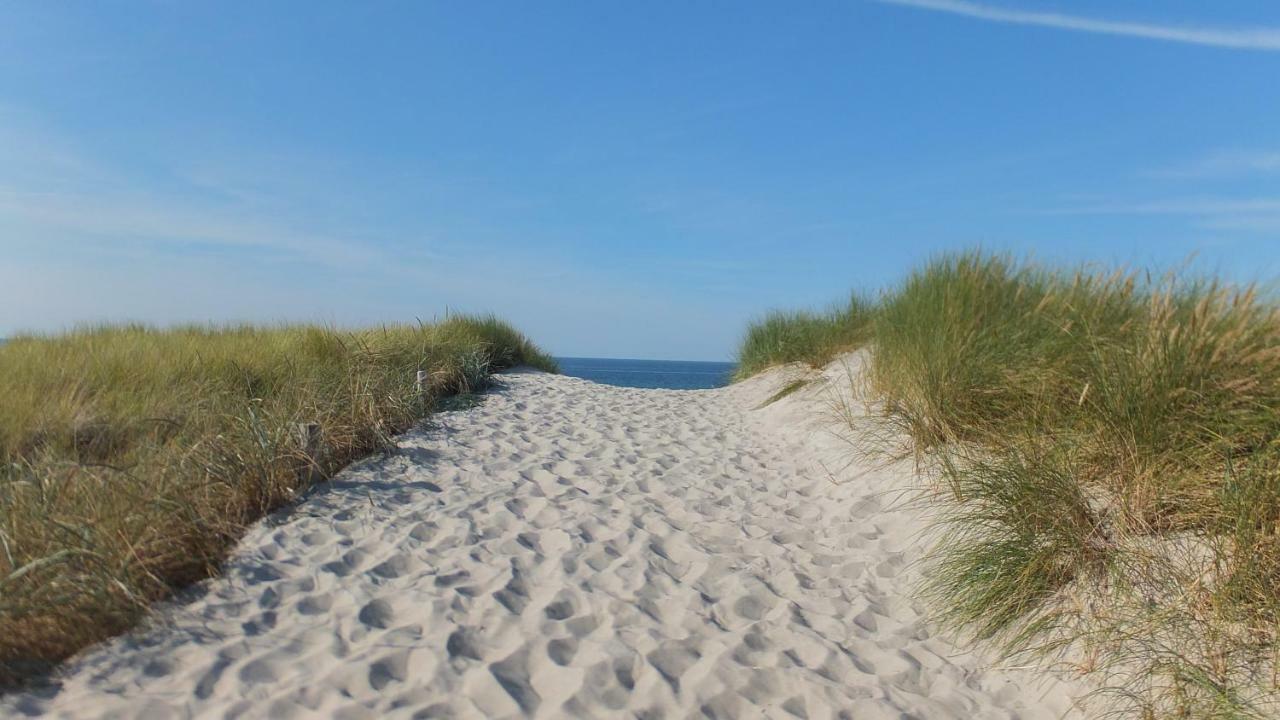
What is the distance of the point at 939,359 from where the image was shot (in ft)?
18.0

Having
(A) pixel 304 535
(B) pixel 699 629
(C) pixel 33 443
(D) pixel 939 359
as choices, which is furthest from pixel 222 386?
(D) pixel 939 359

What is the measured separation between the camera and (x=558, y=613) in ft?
11.2

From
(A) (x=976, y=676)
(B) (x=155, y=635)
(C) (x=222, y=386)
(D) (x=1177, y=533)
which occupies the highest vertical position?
(C) (x=222, y=386)

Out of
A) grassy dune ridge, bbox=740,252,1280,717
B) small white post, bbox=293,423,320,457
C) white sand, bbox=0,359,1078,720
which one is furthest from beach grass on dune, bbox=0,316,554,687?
grassy dune ridge, bbox=740,252,1280,717

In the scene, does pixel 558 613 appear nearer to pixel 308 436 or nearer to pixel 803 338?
pixel 308 436

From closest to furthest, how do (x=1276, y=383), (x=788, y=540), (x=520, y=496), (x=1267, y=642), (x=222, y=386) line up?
(x=1267, y=642), (x=1276, y=383), (x=788, y=540), (x=520, y=496), (x=222, y=386)

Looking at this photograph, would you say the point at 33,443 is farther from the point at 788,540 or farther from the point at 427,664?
the point at 788,540

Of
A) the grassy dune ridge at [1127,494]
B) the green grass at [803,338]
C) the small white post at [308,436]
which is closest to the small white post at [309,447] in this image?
the small white post at [308,436]

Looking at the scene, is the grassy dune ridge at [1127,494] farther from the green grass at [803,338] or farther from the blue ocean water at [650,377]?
the blue ocean water at [650,377]

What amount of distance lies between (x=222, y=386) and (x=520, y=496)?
3.34m

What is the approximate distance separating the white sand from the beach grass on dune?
0.23 metres

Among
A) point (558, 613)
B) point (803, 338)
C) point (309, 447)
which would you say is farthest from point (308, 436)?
point (803, 338)

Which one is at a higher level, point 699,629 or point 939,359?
point 939,359

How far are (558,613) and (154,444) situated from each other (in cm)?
288
